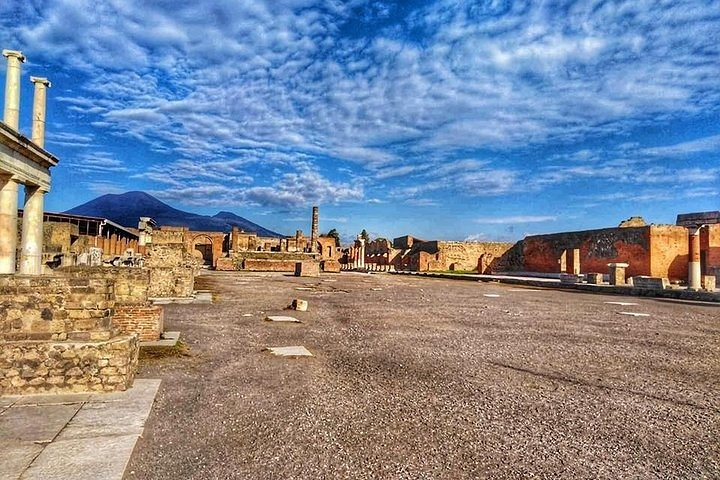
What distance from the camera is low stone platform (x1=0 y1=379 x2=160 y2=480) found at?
2857mm

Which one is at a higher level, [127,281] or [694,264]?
[694,264]

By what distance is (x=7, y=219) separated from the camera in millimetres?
7074

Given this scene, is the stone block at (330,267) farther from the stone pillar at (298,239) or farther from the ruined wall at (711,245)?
the ruined wall at (711,245)

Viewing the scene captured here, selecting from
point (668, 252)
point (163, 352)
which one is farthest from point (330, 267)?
point (163, 352)

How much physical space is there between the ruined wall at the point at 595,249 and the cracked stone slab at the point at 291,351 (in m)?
29.4

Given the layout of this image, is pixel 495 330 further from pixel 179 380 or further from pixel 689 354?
pixel 179 380

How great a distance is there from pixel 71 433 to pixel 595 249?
118 feet

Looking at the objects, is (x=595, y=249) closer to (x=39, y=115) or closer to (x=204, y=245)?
(x=39, y=115)

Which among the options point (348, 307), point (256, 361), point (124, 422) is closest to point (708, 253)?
point (348, 307)

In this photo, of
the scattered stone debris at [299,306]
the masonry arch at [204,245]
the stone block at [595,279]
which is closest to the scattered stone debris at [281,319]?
the scattered stone debris at [299,306]

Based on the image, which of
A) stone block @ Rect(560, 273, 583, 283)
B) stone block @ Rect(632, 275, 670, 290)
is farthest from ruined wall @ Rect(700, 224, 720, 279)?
stone block @ Rect(632, 275, 670, 290)

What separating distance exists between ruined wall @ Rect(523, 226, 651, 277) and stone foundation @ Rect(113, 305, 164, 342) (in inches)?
1220

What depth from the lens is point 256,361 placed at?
6.20 metres

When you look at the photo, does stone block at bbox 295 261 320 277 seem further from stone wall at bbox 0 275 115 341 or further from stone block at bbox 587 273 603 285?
stone wall at bbox 0 275 115 341
